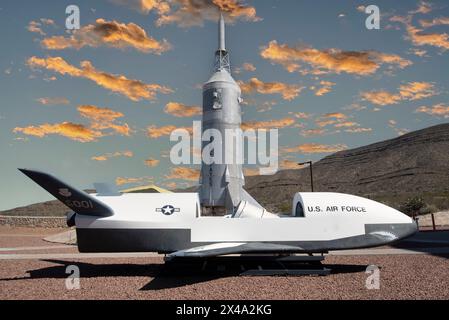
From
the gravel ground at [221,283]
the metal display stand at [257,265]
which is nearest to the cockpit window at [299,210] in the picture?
the metal display stand at [257,265]

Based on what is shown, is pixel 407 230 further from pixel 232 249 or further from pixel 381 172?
pixel 381 172

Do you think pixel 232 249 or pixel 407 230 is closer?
pixel 232 249

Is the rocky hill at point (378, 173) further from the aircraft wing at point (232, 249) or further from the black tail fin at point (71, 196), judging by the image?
→ the black tail fin at point (71, 196)

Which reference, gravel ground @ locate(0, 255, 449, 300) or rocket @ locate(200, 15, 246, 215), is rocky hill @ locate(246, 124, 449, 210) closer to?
rocket @ locate(200, 15, 246, 215)

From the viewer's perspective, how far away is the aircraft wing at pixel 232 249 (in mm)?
10078

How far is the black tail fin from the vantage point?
1086cm

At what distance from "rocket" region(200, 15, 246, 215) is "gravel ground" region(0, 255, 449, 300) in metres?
12.7

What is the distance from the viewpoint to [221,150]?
90.7ft

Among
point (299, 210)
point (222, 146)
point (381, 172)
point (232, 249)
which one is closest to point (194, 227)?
point (232, 249)

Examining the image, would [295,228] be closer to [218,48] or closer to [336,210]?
[336,210]

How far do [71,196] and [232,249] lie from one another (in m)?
5.42

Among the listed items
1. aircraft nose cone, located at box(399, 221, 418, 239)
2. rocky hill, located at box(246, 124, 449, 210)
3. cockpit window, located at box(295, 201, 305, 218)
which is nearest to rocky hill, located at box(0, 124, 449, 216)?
rocky hill, located at box(246, 124, 449, 210)

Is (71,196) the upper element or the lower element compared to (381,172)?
lower
